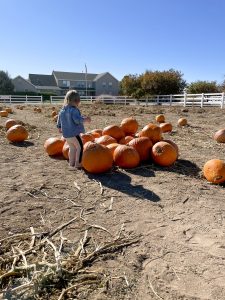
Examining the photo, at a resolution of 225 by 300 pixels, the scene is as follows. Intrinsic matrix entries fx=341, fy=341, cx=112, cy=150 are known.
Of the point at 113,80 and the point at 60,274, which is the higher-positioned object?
the point at 113,80

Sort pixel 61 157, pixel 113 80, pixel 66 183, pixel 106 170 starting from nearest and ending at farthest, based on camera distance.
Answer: pixel 66 183, pixel 106 170, pixel 61 157, pixel 113 80

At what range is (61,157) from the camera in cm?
708

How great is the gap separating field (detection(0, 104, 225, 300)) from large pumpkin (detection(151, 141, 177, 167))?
14cm

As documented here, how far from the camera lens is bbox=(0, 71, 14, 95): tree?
210 feet

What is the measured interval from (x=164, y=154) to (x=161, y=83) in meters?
34.4

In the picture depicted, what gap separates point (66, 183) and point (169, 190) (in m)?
1.58

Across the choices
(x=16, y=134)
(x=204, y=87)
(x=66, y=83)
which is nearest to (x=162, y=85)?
(x=204, y=87)

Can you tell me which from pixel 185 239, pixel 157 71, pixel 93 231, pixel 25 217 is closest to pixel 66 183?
pixel 25 217

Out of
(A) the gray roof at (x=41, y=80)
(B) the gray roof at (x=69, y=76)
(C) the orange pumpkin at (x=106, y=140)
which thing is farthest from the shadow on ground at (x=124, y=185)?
(B) the gray roof at (x=69, y=76)

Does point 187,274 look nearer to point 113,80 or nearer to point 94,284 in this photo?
point 94,284

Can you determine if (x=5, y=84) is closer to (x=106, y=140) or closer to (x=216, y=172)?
(x=106, y=140)

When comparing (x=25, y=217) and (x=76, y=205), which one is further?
(x=76, y=205)

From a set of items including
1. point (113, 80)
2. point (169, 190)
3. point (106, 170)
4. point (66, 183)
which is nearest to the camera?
point (169, 190)

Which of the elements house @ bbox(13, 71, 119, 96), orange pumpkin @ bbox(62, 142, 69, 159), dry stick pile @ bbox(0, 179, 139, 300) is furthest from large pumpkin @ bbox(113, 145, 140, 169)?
house @ bbox(13, 71, 119, 96)
